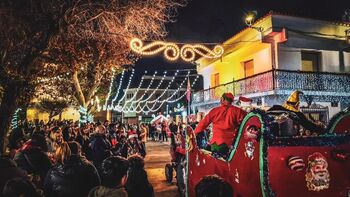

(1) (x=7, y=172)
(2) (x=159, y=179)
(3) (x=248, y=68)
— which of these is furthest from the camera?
(3) (x=248, y=68)

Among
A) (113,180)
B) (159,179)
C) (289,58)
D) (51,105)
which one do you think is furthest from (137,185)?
(51,105)

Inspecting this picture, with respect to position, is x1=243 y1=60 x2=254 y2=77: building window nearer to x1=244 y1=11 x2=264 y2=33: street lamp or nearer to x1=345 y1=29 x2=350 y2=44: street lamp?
x1=244 y1=11 x2=264 y2=33: street lamp

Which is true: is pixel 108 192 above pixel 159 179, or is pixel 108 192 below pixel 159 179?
above

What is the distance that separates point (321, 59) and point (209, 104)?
942cm

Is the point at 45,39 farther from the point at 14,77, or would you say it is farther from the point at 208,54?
the point at 208,54

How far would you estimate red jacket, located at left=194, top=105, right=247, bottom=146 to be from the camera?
575cm

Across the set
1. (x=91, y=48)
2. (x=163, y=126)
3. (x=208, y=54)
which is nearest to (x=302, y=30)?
(x=208, y=54)

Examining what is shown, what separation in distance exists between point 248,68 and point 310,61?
3726mm

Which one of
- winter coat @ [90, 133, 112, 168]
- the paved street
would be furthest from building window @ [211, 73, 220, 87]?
winter coat @ [90, 133, 112, 168]

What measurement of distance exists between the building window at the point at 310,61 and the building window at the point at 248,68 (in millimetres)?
2992

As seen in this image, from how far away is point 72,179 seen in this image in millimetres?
4453

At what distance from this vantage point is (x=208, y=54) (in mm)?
12195

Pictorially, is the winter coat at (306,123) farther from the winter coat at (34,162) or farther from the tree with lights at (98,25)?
the tree with lights at (98,25)

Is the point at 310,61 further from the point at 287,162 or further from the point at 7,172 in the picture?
the point at 7,172
